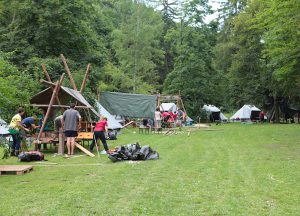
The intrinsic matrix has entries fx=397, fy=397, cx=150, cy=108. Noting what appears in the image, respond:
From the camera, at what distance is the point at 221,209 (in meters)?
5.52

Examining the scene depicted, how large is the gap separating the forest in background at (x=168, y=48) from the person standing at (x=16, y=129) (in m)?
5.73

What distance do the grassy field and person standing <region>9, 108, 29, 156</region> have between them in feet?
3.30

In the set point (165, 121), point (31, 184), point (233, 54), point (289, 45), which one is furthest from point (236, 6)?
point (31, 184)

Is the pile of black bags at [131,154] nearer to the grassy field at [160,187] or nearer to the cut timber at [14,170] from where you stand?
the grassy field at [160,187]

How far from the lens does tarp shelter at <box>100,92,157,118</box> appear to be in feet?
81.5

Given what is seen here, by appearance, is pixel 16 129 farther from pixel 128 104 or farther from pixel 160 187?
pixel 128 104

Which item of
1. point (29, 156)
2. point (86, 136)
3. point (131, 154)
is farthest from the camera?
point (86, 136)

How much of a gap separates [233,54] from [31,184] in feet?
113

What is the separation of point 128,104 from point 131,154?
14.2 meters

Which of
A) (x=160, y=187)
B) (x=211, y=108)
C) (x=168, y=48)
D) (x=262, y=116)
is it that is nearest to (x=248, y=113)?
(x=262, y=116)

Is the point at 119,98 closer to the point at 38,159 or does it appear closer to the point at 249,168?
the point at 38,159

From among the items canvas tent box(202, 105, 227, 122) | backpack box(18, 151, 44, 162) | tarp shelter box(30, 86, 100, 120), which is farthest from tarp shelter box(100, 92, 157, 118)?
canvas tent box(202, 105, 227, 122)

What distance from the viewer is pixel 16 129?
38.0ft

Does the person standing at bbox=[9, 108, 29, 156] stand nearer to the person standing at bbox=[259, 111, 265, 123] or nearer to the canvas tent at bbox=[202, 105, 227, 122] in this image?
the canvas tent at bbox=[202, 105, 227, 122]
